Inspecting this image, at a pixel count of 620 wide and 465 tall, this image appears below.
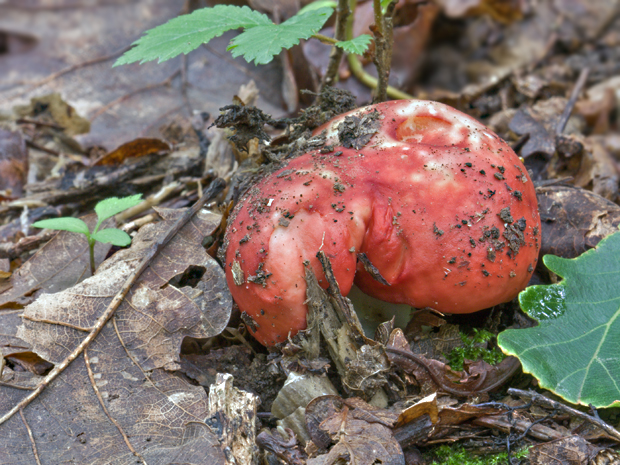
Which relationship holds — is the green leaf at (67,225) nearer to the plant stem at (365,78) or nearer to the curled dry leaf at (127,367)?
the curled dry leaf at (127,367)

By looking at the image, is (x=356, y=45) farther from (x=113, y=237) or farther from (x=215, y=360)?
(x=215, y=360)

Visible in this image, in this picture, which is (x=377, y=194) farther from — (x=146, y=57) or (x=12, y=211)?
(x=12, y=211)

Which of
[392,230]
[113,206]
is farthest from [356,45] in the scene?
[113,206]

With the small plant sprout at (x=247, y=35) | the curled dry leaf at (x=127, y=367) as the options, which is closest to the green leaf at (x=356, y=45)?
the small plant sprout at (x=247, y=35)

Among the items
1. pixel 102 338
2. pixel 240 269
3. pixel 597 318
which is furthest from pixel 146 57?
pixel 597 318

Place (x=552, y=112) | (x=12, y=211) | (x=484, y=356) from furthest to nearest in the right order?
(x=552, y=112), (x=12, y=211), (x=484, y=356)

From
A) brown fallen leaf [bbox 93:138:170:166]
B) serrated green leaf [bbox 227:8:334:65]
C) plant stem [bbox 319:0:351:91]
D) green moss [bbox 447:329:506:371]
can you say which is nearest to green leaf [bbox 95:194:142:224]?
serrated green leaf [bbox 227:8:334:65]
